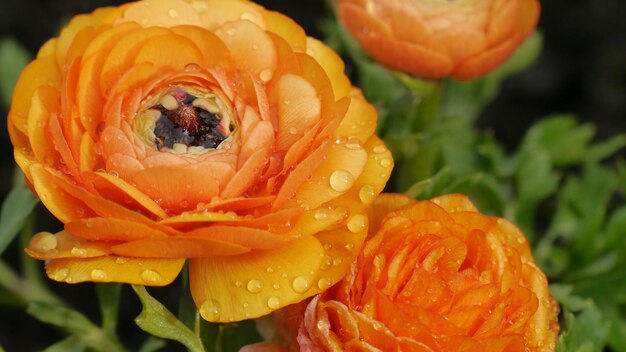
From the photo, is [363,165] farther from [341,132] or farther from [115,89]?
[115,89]

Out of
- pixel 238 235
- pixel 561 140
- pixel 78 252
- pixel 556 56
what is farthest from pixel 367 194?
pixel 556 56

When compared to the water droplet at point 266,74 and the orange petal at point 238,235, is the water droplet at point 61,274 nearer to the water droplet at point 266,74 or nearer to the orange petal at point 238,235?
the orange petal at point 238,235

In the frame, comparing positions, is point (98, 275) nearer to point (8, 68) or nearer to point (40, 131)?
point (40, 131)

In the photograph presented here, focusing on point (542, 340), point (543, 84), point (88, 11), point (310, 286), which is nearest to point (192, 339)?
point (310, 286)

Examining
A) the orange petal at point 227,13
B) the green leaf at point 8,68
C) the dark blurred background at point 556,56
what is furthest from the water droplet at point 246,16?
the dark blurred background at point 556,56

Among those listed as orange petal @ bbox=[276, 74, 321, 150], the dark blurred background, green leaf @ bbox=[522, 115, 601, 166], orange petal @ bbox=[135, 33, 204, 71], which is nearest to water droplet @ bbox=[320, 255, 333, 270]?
orange petal @ bbox=[276, 74, 321, 150]

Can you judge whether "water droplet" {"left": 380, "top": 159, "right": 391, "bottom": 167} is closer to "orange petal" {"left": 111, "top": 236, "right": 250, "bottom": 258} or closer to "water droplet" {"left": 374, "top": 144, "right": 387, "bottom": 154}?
"water droplet" {"left": 374, "top": 144, "right": 387, "bottom": 154}
